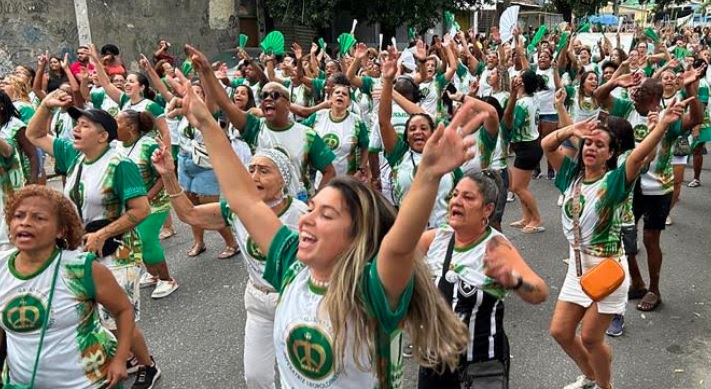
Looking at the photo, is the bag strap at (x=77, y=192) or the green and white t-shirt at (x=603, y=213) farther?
the bag strap at (x=77, y=192)

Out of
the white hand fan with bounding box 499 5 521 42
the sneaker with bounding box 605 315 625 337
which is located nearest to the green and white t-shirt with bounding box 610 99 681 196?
the sneaker with bounding box 605 315 625 337

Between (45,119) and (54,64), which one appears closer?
(45,119)

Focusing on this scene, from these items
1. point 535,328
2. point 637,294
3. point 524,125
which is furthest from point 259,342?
point 524,125

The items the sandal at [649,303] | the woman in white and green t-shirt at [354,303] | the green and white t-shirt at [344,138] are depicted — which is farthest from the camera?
the green and white t-shirt at [344,138]

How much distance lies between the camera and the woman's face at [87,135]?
373 centimetres

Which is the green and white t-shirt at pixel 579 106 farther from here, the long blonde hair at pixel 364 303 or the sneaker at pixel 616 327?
the long blonde hair at pixel 364 303

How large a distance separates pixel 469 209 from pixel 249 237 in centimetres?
109

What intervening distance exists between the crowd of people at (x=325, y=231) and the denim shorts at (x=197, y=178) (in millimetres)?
21

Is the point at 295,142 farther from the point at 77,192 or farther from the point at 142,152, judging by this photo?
the point at 77,192

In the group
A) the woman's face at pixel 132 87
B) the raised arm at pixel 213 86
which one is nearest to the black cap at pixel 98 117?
the raised arm at pixel 213 86

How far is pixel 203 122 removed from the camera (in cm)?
244

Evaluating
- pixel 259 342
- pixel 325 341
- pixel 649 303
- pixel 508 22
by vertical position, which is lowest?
pixel 649 303

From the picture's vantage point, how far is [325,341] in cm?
195

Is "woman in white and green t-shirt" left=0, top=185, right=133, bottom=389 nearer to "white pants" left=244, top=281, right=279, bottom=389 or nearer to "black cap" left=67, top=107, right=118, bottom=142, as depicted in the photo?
"white pants" left=244, top=281, right=279, bottom=389
